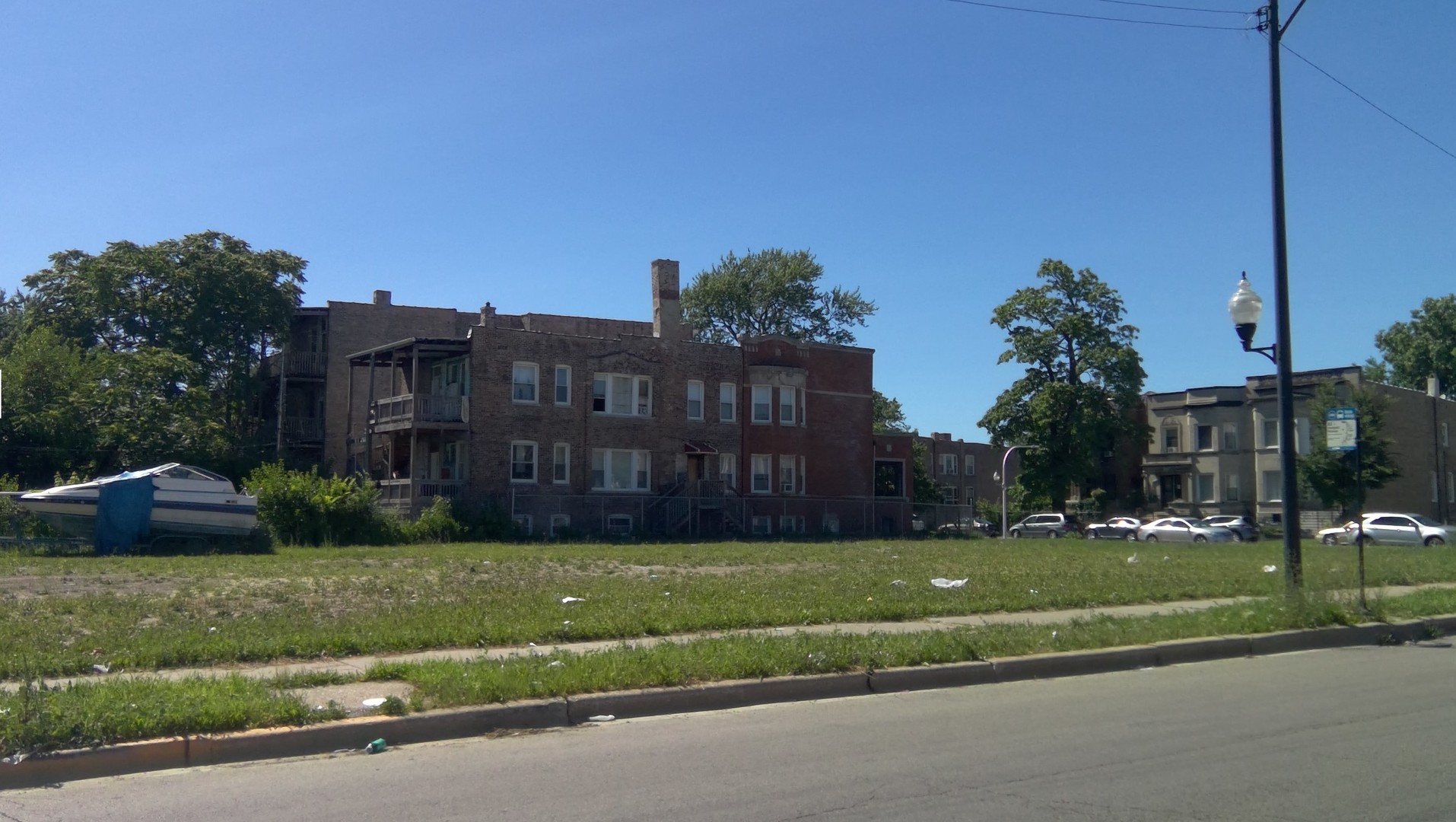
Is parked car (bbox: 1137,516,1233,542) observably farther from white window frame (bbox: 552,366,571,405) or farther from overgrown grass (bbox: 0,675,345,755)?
overgrown grass (bbox: 0,675,345,755)

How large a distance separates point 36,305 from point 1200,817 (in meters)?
56.1

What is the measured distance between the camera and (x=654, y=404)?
4647 centimetres

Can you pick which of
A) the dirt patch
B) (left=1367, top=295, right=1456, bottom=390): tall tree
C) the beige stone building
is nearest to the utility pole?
the dirt patch

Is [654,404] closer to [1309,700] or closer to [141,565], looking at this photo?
[141,565]

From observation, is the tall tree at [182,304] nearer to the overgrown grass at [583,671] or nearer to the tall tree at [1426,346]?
the overgrown grass at [583,671]

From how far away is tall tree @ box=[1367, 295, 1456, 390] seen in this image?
8394cm

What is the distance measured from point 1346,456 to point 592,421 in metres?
32.3

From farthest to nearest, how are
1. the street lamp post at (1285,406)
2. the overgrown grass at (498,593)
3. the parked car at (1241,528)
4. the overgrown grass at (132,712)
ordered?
1. the parked car at (1241,528)
2. the street lamp post at (1285,406)
3. the overgrown grass at (498,593)
4. the overgrown grass at (132,712)

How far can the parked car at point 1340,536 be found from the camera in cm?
4594

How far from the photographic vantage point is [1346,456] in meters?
49.8

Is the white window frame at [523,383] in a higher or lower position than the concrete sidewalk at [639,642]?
higher

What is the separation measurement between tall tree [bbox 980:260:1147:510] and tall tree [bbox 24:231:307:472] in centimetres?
3779

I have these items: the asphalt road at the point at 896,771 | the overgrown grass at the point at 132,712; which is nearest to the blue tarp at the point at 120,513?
the overgrown grass at the point at 132,712

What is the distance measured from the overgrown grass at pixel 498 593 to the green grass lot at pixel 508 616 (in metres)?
0.06
